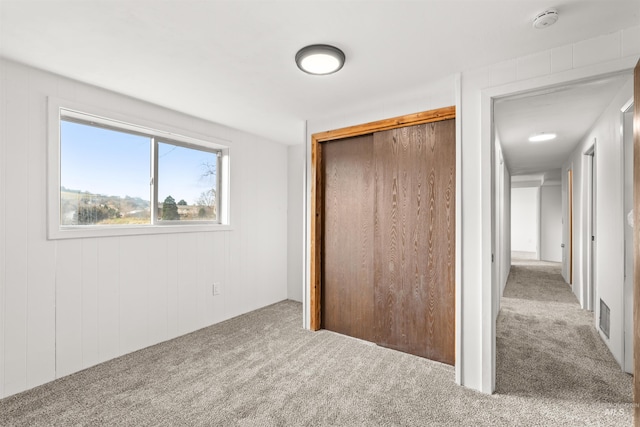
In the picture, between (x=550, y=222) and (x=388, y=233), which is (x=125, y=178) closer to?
(x=388, y=233)

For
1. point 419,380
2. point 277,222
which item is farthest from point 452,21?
point 277,222

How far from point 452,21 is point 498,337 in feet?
9.65

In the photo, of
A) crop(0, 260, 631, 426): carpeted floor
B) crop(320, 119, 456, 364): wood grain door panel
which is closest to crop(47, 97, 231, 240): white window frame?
crop(0, 260, 631, 426): carpeted floor

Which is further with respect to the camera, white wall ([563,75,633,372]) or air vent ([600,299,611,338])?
air vent ([600,299,611,338])

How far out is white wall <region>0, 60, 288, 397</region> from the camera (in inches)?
85.2

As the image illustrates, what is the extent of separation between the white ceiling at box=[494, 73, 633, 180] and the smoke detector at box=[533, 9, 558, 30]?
20.6 inches

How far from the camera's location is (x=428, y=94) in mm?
2666

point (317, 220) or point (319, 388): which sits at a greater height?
point (317, 220)

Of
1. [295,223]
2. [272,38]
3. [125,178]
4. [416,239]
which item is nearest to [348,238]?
[416,239]

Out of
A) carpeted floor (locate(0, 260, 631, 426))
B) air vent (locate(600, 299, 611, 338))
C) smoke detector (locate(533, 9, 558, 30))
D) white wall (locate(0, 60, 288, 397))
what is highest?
smoke detector (locate(533, 9, 558, 30))

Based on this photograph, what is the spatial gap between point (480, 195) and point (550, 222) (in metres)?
8.66

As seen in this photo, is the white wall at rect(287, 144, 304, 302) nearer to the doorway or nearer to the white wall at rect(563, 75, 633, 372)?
the doorway

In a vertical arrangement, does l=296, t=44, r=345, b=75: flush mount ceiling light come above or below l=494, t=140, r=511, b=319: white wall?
above

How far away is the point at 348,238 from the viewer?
3.29m
